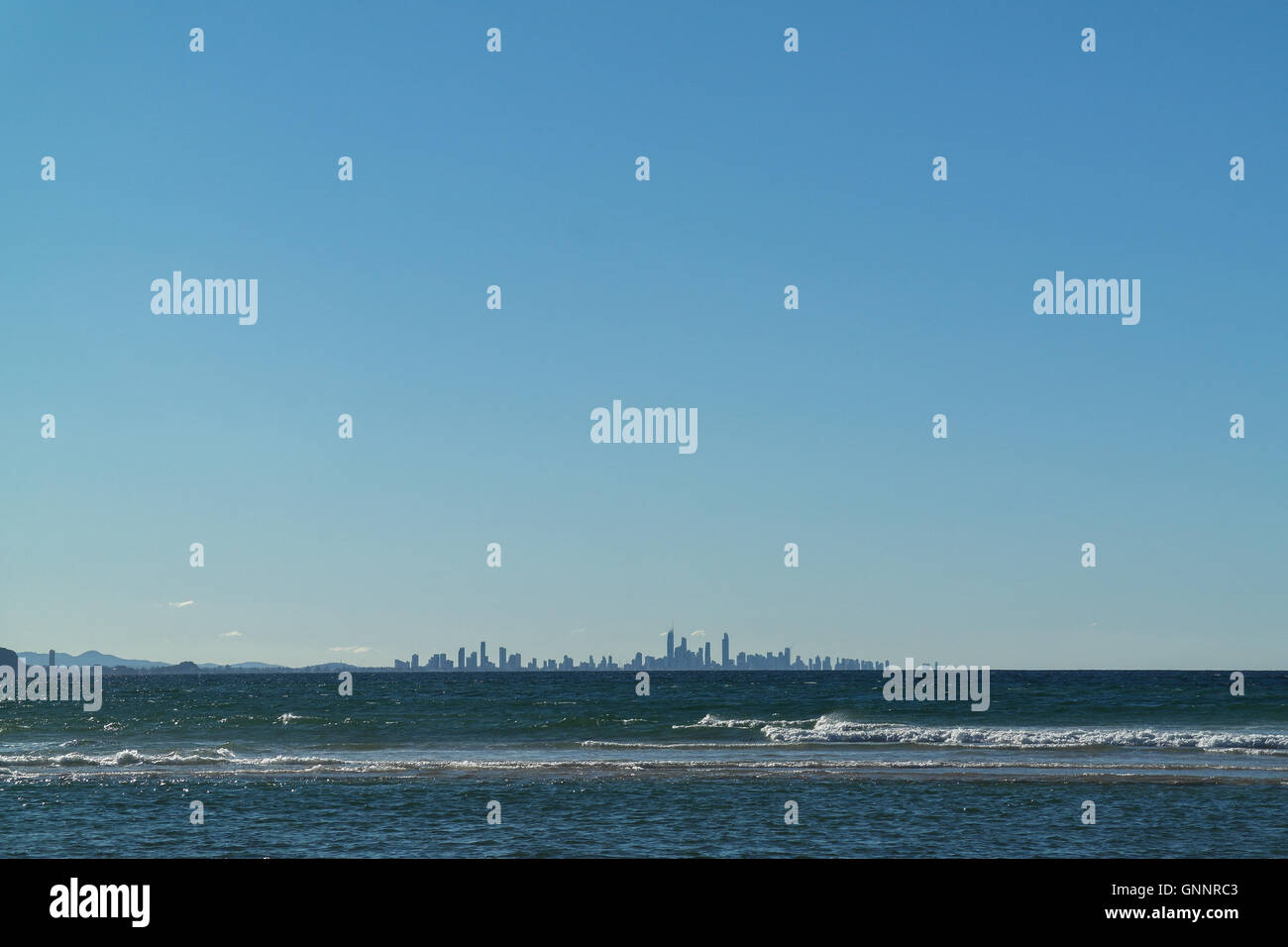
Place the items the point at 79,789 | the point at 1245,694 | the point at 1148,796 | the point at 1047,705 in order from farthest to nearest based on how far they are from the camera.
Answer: the point at 1245,694 → the point at 1047,705 → the point at 79,789 → the point at 1148,796

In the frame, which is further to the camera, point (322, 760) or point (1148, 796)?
point (322, 760)

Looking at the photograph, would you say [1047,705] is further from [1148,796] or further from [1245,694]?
[1148,796]

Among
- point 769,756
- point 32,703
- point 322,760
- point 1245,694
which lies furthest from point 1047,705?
point 32,703
